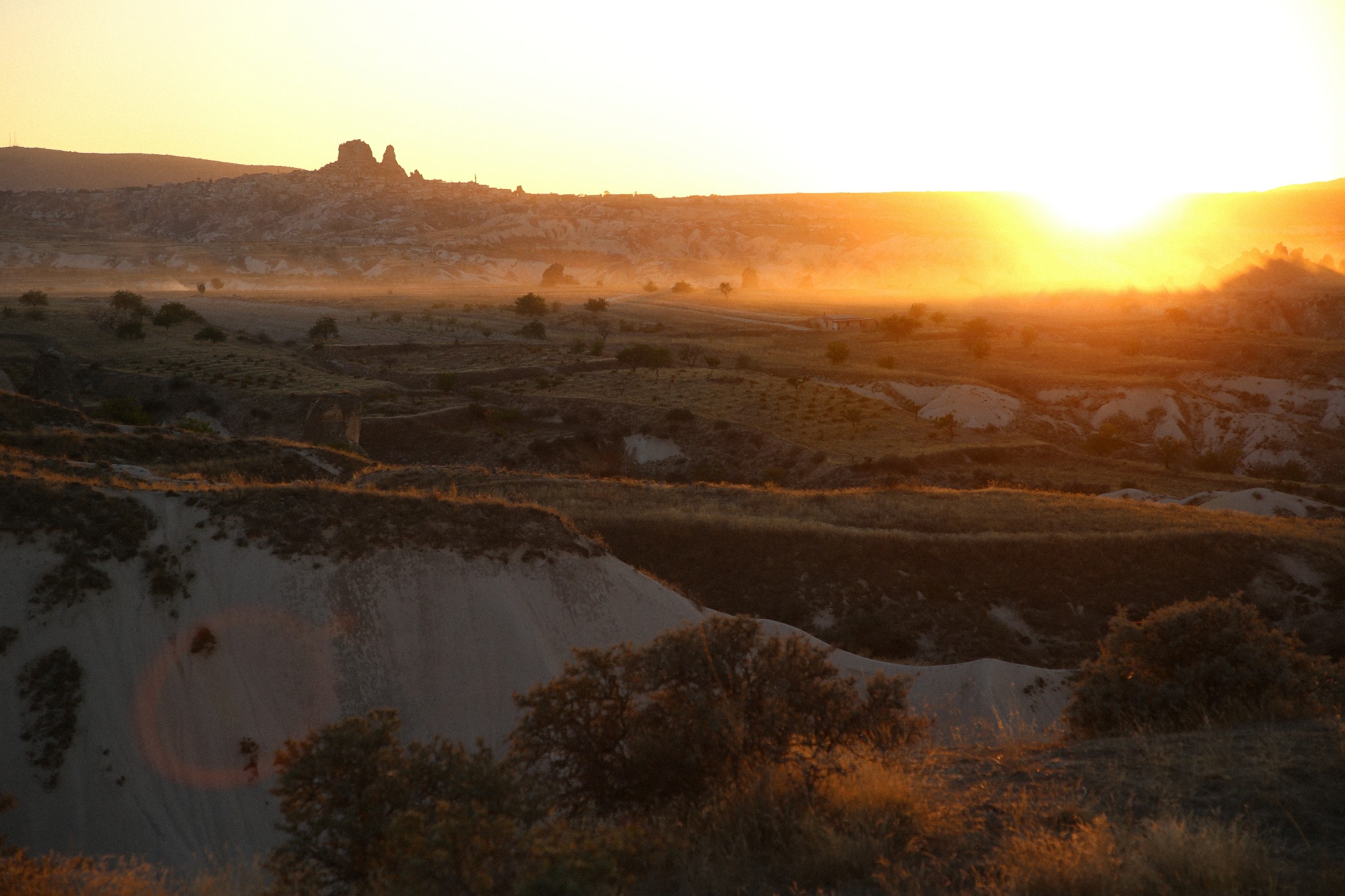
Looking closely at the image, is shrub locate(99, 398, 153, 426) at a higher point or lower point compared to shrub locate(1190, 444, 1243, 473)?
higher

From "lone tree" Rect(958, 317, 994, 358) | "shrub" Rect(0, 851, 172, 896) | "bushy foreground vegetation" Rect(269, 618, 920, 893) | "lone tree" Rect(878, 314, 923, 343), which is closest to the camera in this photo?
"bushy foreground vegetation" Rect(269, 618, 920, 893)

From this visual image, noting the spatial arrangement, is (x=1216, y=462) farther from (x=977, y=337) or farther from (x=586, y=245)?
(x=586, y=245)

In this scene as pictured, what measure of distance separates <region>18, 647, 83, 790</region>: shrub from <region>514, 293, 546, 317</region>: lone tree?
9165 centimetres

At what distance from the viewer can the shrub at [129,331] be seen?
2611 inches

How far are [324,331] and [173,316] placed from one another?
1199 centimetres

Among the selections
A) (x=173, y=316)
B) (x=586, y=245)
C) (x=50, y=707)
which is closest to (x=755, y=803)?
(x=50, y=707)

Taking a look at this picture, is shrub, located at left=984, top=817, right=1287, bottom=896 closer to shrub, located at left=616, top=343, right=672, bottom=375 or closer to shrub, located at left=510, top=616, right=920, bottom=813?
shrub, located at left=510, top=616, right=920, bottom=813

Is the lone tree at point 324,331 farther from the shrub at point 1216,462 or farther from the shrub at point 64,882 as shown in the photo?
the shrub at point 64,882

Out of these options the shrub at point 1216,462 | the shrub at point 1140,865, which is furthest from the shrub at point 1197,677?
the shrub at point 1216,462

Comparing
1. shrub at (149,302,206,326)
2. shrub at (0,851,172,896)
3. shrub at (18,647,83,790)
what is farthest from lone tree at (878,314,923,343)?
shrub at (0,851,172,896)

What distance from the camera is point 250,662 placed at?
14078mm

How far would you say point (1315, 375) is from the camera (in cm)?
6825

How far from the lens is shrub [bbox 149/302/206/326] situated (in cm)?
7475

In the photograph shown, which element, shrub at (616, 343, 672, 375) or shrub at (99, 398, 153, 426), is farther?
shrub at (616, 343, 672, 375)
